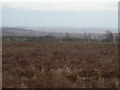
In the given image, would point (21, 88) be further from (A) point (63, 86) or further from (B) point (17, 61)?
(B) point (17, 61)

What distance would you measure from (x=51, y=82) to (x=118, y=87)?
1658 mm

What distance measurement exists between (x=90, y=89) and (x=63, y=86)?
2.13 ft

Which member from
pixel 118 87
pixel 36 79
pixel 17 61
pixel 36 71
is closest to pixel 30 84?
pixel 36 79

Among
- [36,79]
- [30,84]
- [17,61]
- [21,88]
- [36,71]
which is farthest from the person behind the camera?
[17,61]

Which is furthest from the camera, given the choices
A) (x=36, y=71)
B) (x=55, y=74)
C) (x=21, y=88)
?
(x=36, y=71)

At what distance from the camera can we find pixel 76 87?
20.6 feet

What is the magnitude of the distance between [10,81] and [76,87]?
66.0 inches

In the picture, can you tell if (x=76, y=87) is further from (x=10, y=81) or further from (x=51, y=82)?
(x=10, y=81)

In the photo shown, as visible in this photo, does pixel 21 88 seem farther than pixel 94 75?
No

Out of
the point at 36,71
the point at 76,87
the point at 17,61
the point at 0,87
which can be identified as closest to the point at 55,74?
the point at 36,71

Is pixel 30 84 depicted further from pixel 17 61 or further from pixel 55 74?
pixel 17 61

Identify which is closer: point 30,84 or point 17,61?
point 30,84

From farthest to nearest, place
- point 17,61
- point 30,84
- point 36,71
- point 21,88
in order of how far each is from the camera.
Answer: point 17,61 → point 36,71 → point 30,84 → point 21,88

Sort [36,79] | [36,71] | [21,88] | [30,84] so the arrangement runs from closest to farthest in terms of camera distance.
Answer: [21,88] < [30,84] < [36,79] < [36,71]
